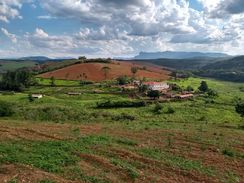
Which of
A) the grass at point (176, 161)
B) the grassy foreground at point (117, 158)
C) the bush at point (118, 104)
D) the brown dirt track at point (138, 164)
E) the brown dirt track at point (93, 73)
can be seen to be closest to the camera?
the brown dirt track at point (138, 164)

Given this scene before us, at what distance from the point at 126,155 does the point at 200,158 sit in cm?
552

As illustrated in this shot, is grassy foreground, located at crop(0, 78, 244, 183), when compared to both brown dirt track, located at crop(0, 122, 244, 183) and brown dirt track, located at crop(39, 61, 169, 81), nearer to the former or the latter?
brown dirt track, located at crop(0, 122, 244, 183)

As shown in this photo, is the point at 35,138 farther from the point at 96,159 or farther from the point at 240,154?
the point at 240,154

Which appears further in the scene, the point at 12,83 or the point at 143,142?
the point at 12,83

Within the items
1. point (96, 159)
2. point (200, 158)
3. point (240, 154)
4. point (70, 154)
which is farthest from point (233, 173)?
point (70, 154)

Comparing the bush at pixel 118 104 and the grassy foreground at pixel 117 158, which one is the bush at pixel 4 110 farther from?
the bush at pixel 118 104

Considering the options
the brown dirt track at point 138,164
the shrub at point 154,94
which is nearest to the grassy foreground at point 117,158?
the brown dirt track at point 138,164

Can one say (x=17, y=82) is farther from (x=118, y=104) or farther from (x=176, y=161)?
(x=176, y=161)

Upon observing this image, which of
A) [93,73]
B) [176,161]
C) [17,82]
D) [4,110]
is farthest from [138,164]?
[93,73]

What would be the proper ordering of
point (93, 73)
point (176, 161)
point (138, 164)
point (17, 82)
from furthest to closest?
point (93, 73), point (17, 82), point (176, 161), point (138, 164)

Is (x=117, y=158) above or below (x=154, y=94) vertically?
above

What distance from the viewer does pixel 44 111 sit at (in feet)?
193

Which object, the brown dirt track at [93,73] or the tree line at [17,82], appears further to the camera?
the brown dirt track at [93,73]

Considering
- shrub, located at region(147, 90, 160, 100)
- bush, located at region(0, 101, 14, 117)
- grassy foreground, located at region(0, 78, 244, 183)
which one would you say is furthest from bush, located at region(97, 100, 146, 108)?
grassy foreground, located at region(0, 78, 244, 183)
